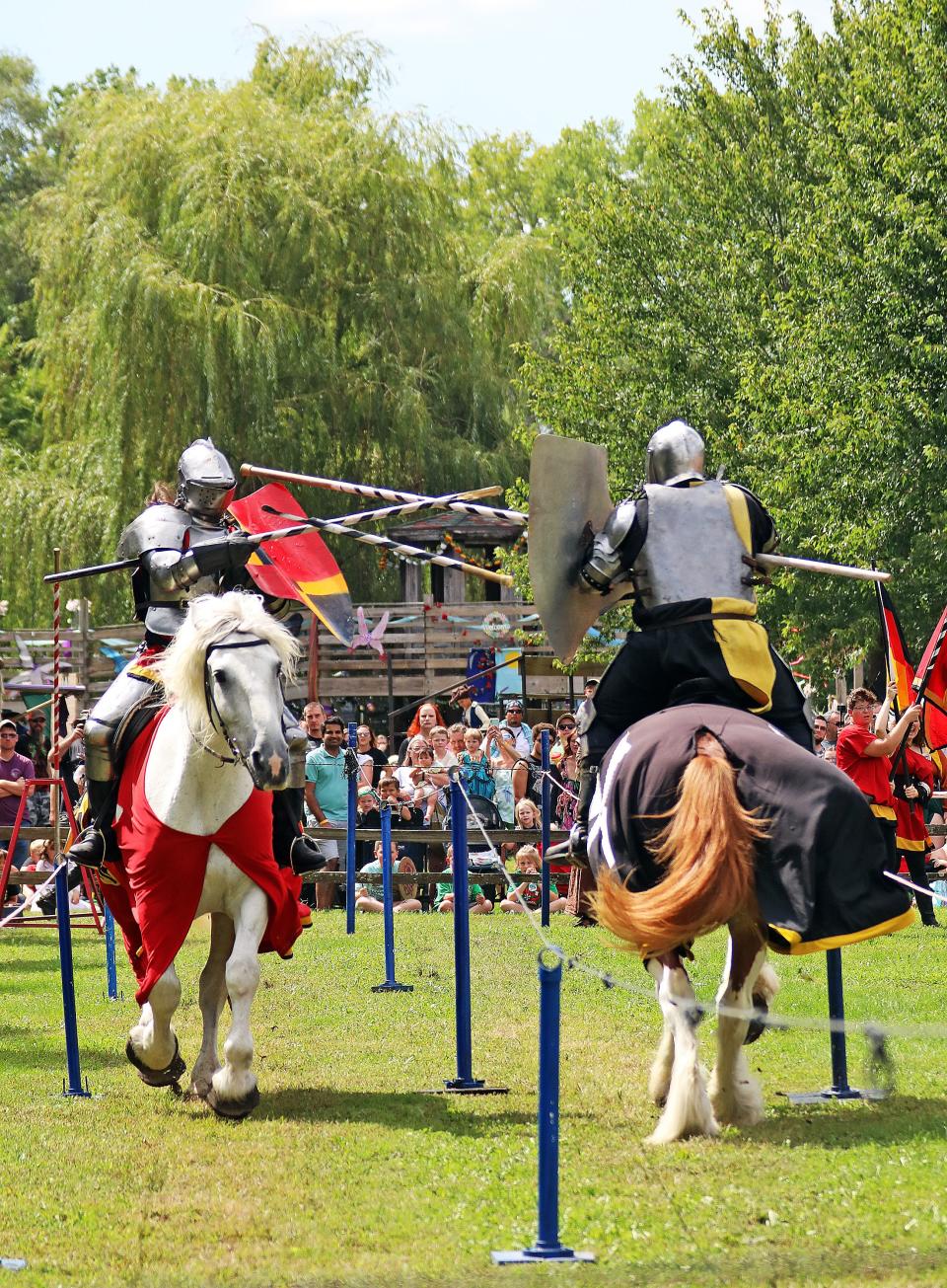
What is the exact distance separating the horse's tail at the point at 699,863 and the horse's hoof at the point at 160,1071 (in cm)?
234

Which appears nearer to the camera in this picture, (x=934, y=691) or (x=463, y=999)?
(x=463, y=999)

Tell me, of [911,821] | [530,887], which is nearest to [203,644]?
[911,821]

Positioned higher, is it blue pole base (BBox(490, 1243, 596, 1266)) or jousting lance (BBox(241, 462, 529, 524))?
jousting lance (BBox(241, 462, 529, 524))

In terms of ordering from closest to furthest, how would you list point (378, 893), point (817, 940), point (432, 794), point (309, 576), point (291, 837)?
point (817, 940) → point (291, 837) → point (309, 576) → point (432, 794) → point (378, 893)

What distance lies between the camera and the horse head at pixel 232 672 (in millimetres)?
6836

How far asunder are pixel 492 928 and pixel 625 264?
56.3 feet

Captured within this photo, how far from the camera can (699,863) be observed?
623 centimetres

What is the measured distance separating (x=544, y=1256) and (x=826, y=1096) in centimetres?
264

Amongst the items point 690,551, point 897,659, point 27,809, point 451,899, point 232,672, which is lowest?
point 451,899

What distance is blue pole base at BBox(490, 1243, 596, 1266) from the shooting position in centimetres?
491

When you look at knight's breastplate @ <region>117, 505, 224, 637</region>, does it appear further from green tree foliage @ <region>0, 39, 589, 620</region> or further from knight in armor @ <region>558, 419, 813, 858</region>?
green tree foliage @ <region>0, 39, 589, 620</region>

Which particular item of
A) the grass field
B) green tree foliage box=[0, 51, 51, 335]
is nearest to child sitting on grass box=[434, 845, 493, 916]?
the grass field

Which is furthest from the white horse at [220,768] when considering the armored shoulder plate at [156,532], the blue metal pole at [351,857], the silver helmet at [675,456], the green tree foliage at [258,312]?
the green tree foliage at [258,312]

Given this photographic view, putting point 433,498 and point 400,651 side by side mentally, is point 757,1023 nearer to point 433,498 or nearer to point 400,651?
point 433,498
